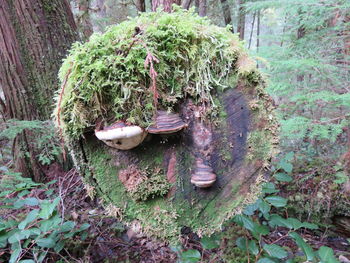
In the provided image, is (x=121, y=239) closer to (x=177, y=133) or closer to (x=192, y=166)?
(x=192, y=166)

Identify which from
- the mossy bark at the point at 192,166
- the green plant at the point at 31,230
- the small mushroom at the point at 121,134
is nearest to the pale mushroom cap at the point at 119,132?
the small mushroom at the point at 121,134

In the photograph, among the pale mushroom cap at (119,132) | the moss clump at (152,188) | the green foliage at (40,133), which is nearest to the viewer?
the pale mushroom cap at (119,132)

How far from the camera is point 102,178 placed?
1.51m

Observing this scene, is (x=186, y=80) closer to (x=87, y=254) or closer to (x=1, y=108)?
(x=87, y=254)

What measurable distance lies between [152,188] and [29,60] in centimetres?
287

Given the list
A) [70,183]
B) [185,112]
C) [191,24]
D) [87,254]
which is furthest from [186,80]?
[70,183]

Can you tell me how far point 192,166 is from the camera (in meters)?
1.46

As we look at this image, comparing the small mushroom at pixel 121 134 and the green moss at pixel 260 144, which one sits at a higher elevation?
the small mushroom at pixel 121 134

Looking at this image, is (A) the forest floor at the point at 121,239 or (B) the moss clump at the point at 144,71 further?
Result: (A) the forest floor at the point at 121,239

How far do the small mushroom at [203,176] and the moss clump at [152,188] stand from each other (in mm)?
204

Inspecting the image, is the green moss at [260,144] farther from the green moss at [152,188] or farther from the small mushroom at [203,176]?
the green moss at [152,188]

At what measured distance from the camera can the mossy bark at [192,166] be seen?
4.58 ft

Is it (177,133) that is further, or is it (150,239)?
(150,239)

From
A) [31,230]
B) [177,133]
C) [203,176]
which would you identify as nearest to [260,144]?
[203,176]
